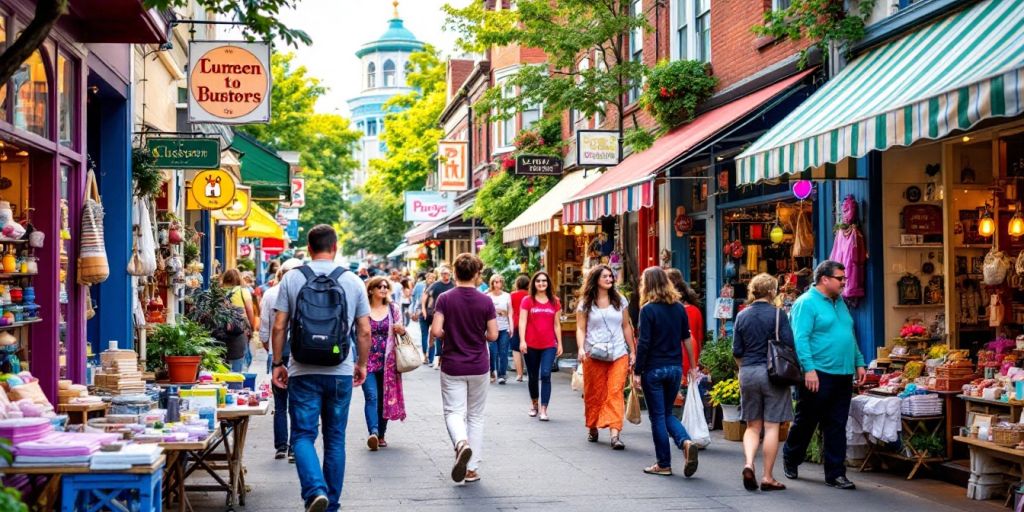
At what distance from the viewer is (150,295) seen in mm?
15203

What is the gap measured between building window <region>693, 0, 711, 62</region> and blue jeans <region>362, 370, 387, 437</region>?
8.48m

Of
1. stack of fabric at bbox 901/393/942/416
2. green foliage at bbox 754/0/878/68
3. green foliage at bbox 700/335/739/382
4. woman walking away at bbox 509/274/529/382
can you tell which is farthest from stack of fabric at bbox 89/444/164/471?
woman walking away at bbox 509/274/529/382

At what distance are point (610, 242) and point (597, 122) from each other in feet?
10.5

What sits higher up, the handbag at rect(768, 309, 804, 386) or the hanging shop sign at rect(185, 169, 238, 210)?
the hanging shop sign at rect(185, 169, 238, 210)

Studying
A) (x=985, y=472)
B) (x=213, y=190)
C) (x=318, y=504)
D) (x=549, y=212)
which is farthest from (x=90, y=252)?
(x=549, y=212)

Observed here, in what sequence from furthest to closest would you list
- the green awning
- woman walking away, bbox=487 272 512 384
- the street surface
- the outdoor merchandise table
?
the green awning, woman walking away, bbox=487 272 512 384, the street surface, the outdoor merchandise table

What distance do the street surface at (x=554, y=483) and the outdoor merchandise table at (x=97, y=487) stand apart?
2.39 metres

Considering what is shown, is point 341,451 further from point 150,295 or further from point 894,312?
point 150,295

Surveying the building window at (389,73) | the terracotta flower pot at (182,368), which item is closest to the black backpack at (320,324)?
the terracotta flower pot at (182,368)

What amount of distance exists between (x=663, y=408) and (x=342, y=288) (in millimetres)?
3737

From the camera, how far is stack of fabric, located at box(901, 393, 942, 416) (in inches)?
396

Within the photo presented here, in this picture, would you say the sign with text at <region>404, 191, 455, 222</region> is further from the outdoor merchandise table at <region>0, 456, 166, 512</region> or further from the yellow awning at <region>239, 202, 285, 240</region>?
the outdoor merchandise table at <region>0, 456, 166, 512</region>

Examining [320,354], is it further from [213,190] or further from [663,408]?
[213,190]

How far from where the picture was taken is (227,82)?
13.3 meters
